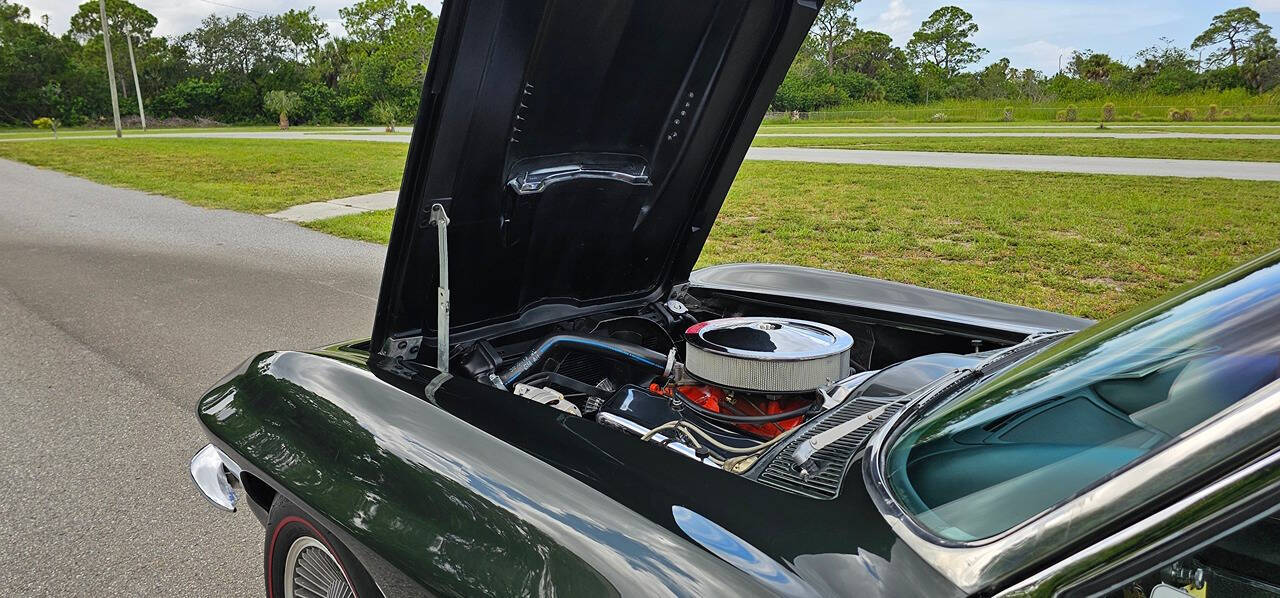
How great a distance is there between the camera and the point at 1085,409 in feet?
4.25

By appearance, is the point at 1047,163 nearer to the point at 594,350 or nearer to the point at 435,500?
the point at 594,350

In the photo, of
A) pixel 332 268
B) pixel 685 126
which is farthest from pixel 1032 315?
pixel 332 268

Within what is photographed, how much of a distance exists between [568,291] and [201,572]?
138 cm

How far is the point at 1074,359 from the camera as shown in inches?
57.9

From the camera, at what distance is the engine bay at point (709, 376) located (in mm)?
1968

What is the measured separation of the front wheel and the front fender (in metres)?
0.09

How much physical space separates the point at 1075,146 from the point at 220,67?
56.9 meters

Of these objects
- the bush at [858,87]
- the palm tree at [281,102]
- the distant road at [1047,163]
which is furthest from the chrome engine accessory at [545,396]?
the palm tree at [281,102]

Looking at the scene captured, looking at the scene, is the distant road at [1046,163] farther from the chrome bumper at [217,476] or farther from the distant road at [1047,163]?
the chrome bumper at [217,476]

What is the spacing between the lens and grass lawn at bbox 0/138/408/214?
1289 cm

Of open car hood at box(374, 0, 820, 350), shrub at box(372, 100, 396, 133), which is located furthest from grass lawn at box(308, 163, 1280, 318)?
shrub at box(372, 100, 396, 133)

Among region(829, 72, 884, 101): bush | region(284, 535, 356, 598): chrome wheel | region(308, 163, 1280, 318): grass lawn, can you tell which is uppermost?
region(829, 72, 884, 101): bush

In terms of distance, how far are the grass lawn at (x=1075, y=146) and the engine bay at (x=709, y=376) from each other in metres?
14.5

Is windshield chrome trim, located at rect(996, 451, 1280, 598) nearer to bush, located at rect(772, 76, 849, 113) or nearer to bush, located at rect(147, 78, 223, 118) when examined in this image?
bush, located at rect(772, 76, 849, 113)
